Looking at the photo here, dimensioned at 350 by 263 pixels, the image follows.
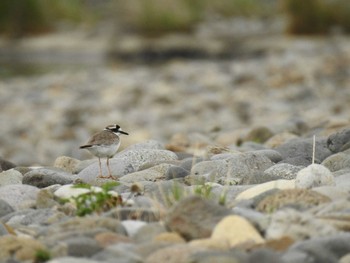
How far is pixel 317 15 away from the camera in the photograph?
2905 centimetres

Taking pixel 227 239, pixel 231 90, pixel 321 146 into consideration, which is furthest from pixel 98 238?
pixel 231 90

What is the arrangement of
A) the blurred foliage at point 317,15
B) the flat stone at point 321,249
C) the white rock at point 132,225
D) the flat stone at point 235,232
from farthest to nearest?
1. the blurred foliage at point 317,15
2. the white rock at point 132,225
3. the flat stone at point 235,232
4. the flat stone at point 321,249

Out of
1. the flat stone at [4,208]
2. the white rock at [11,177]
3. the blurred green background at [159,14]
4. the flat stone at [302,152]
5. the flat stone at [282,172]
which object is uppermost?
the flat stone at [4,208]

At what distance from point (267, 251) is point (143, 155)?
2.84 metres

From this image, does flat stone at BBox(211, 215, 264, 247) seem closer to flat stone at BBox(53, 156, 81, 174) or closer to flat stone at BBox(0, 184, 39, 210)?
flat stone at BBox(0, 184, 39, 210)

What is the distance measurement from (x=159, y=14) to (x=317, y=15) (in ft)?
24.0

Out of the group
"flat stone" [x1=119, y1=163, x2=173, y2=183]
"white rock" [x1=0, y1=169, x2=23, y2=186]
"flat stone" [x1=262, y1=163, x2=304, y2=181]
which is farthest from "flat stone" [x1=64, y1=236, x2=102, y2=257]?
"white rock" [x1=0, y1=169, x2=23, y2=186]

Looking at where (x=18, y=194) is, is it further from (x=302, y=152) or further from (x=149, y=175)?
(x=302, y=152)

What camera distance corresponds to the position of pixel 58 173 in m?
5.86

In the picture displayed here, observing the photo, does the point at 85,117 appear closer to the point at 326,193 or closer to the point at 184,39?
the point at 326,193

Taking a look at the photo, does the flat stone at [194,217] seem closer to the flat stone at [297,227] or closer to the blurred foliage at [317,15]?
the flat stone at [297,227]

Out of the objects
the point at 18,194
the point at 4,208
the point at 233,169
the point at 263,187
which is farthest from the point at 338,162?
the point at 4,208

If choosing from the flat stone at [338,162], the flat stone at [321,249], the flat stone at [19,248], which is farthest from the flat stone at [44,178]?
the flat stone at [321,249]

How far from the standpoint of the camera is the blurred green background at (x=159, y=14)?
95.8 feet
